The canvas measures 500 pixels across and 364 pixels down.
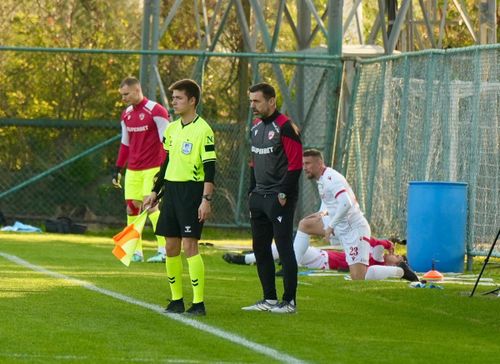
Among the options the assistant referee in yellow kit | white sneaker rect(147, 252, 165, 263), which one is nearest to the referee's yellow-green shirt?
the assistant referee in yellow kit

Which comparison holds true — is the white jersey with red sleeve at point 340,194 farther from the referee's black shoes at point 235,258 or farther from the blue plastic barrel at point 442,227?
the referee's black shoes at point 235,258

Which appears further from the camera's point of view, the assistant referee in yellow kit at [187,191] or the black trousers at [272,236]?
the black trousers at [272,236]

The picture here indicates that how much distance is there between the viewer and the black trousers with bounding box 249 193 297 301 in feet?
39.2

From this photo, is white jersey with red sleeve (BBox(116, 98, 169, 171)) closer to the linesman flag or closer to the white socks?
the white socks

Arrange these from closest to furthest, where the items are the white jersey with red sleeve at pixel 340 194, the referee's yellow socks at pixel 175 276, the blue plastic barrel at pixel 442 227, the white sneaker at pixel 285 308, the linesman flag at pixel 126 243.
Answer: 1. the referee's yellow socks at pixel 175 276
2. the white sneaker at pixel 285 308
3. the linesman flag at pixel 126 243
4. the white jersey with red sleeve at pixel 340 194
5. the blue plastic barrel at pixel 442 227

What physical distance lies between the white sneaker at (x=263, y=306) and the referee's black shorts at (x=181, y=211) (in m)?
0.85

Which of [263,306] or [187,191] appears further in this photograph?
[263,306]

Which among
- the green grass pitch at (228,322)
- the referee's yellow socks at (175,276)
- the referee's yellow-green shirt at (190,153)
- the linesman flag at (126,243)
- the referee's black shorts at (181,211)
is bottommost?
the green grass pitch at (228,322)

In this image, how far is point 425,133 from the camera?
1877cm

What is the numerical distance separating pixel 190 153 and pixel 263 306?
4.81ft

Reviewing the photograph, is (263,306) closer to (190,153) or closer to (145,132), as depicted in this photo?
(190,153)

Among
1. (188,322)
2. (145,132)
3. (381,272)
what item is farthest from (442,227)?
(188,322)

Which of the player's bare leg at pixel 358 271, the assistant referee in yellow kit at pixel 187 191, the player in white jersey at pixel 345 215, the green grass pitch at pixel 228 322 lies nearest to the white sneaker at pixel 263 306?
the green grass pitch at pixel 228 322

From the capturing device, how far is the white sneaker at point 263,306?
1206 centimetres
